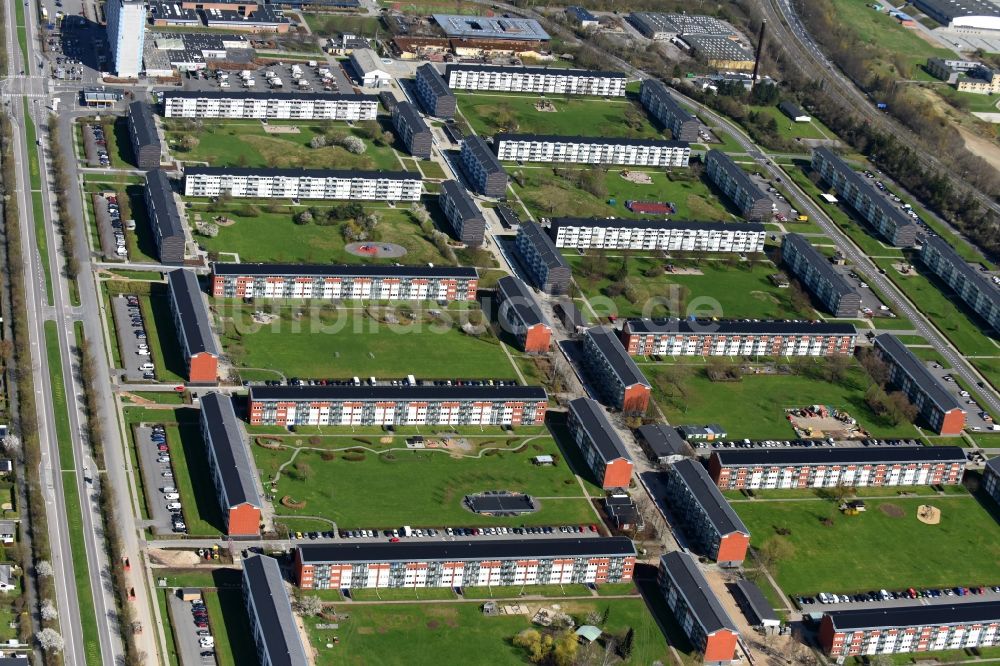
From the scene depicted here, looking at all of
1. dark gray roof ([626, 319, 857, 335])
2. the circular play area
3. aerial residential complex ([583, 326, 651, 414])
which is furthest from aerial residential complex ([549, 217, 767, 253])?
aerial residential complex ([583, 326, 651, 414])

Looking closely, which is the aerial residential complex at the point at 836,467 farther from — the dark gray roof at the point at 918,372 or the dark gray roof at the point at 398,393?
the dark gray roof at the point at 398,393

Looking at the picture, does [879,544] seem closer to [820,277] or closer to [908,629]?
[908,629]

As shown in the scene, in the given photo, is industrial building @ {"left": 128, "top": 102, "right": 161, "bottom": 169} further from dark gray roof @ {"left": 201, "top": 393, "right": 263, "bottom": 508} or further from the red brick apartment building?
the red brick apartment building

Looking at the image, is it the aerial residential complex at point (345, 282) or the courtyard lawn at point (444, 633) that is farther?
the aerial residential complex at point (345, 282)

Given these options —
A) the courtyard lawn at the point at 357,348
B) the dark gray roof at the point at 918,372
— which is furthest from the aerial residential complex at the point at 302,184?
the dark gray roof at the point at 918,372

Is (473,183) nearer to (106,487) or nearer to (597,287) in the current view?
(597,287)

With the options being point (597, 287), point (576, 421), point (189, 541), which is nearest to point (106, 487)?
point (189, 541)
